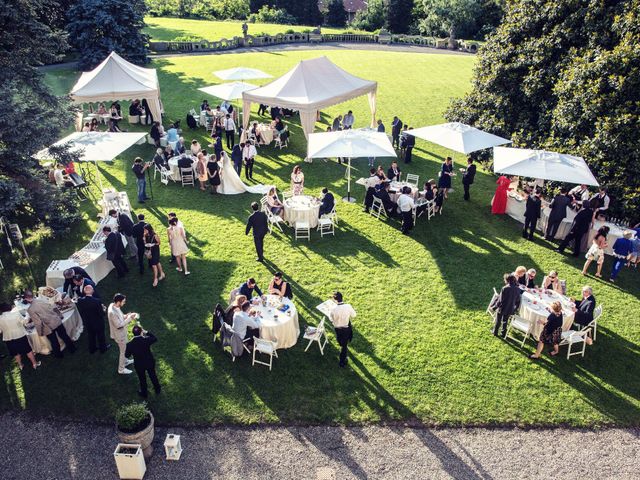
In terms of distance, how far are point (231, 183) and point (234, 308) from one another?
25.7 feet

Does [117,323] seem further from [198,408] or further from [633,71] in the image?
[633,71]

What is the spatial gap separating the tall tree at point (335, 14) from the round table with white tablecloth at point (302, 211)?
6187 centimetres

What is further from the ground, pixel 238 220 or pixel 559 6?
pixel 559 6

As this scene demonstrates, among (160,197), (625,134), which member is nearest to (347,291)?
(160,197)

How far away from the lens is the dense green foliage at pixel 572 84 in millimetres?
14281

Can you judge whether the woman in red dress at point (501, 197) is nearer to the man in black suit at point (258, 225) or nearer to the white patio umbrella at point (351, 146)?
the white patio umbrella at point (351, 146)

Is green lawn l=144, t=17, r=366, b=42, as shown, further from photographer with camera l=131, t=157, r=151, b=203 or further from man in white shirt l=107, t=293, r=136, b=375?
man in white shirt l=107, t=293, r=136, b=375

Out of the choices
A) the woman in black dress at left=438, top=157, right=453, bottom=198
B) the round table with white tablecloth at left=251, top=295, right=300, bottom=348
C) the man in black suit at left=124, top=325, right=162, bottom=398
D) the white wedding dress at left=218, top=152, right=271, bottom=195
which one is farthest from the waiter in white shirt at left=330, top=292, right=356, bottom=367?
the white wedding dress at left=218, top=152, right=271, bottom=195

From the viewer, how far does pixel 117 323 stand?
904 centimetres

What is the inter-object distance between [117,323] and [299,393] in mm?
3592

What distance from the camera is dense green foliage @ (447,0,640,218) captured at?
14281mm

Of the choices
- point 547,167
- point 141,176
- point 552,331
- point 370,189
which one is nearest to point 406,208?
point 370,189

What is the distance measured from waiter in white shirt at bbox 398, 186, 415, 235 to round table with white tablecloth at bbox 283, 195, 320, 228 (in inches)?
96.2

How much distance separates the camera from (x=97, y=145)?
14.3 m
